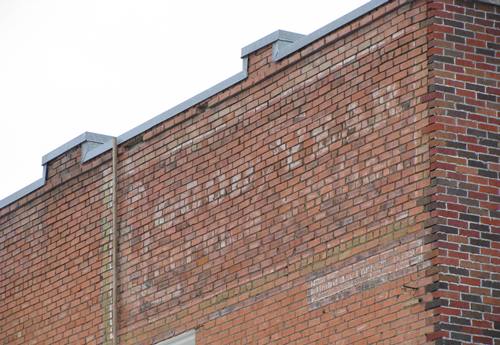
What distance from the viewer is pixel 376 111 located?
724 inches

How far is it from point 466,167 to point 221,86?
4.48 m

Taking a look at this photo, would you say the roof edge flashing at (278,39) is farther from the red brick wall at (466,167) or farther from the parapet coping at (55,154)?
the parapet coping at (55,154)

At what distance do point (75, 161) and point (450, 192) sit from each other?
7.61 metres

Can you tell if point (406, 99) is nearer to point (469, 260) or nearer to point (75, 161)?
point (469, 260)

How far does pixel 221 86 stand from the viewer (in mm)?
20875

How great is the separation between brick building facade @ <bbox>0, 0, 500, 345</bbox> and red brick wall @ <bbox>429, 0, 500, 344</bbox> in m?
0.02

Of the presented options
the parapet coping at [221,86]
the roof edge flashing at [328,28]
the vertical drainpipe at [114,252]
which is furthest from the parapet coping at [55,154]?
the roof edge flashing at [328,28]

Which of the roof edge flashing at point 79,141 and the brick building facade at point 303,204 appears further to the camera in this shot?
the roof edge flashing at point 79,141

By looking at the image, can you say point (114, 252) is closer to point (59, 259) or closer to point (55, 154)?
point (59, 259)

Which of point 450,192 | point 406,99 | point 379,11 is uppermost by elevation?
point 379,11

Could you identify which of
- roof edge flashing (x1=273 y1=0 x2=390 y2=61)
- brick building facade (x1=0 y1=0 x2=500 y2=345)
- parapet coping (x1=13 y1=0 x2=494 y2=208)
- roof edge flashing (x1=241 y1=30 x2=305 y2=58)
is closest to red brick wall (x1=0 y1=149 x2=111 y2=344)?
brick building facade (x1=0 y1=0 x2=500 y2=345)

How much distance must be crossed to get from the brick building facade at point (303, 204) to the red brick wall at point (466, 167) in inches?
0.8

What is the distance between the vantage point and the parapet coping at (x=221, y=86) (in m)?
19.1

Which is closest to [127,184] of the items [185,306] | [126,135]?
[126,135]
